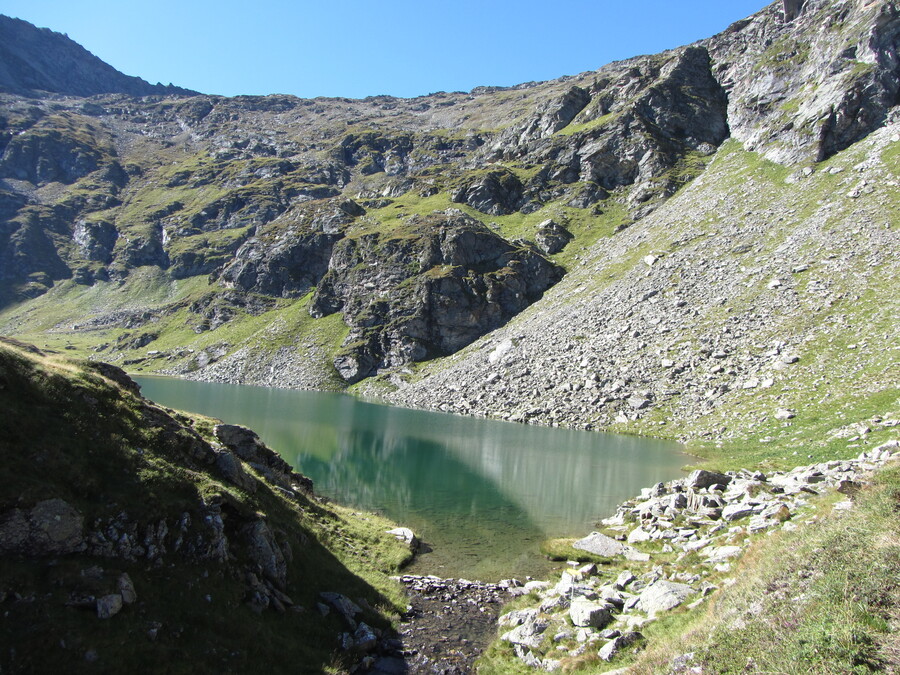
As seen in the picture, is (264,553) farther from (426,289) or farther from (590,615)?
(426,289)

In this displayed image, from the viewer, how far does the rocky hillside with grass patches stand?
1071cm

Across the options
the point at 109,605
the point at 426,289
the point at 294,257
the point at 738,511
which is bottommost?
the point at 109,605

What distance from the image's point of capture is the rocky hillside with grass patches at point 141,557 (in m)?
10.7

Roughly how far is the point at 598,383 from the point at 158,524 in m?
63.9

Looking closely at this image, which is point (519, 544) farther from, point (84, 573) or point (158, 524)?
point (84, 573)

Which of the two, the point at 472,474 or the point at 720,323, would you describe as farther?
the point at 720,323

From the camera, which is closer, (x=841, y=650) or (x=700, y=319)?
(x=841, y=650)

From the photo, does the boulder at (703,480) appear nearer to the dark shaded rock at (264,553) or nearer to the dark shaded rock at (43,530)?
the dark shaded rock at (264,553)

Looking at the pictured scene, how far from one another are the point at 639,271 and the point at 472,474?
71.7 m

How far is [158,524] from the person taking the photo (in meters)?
13.5

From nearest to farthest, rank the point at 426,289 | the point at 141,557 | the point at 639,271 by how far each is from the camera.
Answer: the point at 141,557, the point at 639,271, the point at 426,289

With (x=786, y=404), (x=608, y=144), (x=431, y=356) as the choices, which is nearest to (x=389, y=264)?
(x=431, y=356)

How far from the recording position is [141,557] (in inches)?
504

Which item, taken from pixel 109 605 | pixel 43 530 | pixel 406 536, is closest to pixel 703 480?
pixel 406 536
